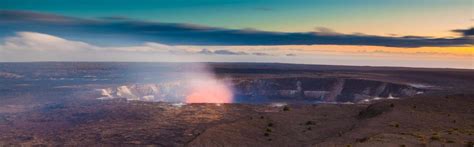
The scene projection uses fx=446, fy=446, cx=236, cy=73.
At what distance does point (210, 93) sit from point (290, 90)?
670 inches

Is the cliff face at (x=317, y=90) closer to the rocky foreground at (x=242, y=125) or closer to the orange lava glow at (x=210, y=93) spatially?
the orange lava glow at (x=210, y=93)

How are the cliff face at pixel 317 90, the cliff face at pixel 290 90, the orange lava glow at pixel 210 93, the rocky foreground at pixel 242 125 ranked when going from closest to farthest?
1. the rocky foreground at pixel 242 125
2. the orange lava glow at pixel 210 93
3. the cliff face at pixel 290 90
4. the cliff face at pixel 317 90

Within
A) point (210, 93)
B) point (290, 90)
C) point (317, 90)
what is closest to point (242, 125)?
point (210, 93)

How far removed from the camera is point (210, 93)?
94625mm

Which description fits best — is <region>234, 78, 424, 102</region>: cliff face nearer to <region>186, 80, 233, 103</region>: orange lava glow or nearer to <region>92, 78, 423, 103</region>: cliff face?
<region>92, 78, 423, 103</region>: cliff face

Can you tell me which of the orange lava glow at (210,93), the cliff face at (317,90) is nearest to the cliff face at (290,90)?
the cliff face at (317,90)

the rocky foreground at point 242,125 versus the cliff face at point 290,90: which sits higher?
the rocky foreground at point 242,125

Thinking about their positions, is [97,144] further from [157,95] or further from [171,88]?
[171,88]

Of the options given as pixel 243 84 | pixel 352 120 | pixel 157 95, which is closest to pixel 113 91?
pixel 157 95

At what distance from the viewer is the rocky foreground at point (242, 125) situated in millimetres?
37750

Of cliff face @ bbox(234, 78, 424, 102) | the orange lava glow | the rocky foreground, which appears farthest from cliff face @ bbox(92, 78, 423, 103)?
the rocky foreground

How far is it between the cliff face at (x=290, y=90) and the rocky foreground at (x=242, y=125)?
22.7m

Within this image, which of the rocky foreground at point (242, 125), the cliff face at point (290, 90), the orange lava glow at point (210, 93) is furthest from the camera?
the cliff face at point (290, 90)

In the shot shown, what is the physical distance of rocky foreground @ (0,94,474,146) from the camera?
37750 mm
